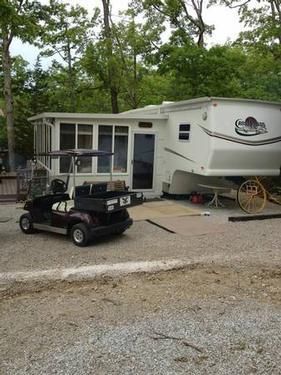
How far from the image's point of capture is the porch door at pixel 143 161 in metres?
11.5

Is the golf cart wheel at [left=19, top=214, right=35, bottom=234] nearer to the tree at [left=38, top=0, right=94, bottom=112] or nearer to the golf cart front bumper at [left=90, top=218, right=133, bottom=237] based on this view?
the golf cart front bumper at [left=90, top=218, right=133, bottom=237]

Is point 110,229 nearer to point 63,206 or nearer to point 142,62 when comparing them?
point 63,206

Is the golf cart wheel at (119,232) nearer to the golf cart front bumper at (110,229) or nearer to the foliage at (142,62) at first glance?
the golf cart front bumper at (110,229)

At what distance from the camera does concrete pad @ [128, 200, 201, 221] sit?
9211 millimetres

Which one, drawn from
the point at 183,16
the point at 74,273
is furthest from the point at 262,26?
the point at 74,273

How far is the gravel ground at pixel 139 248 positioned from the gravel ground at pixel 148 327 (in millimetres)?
899

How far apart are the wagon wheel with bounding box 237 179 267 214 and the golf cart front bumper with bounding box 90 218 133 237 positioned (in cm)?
371

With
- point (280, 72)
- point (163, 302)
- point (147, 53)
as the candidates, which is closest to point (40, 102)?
point (147, 53)

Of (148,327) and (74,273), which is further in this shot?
(74,273)

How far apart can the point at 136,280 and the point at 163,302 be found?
2.58 feet

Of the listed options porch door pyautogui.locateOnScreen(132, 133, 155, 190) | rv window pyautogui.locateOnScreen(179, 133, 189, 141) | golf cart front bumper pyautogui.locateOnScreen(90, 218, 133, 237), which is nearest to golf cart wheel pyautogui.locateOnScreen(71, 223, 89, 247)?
golf cart front bumper pyautogui.locateOnScreen(90, 218, 133, 237)

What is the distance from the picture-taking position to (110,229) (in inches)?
271

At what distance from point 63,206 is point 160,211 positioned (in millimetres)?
3073

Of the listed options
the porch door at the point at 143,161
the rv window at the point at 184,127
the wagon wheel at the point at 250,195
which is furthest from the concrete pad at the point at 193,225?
the porch door at the point at 143,161
